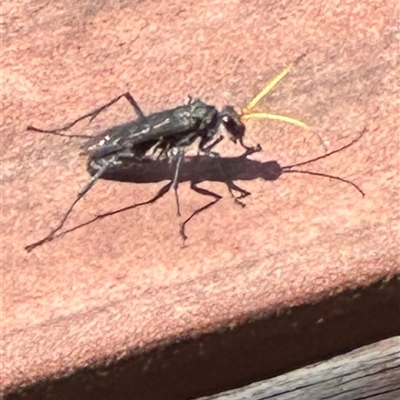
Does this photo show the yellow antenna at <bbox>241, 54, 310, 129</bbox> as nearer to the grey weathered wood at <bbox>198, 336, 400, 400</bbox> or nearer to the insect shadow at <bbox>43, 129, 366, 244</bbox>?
the insect shadow at <bbox>43, 129, 366, 244</bbox>

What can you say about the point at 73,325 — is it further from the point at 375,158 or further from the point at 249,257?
the point at 375,158

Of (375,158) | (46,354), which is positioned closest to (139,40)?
(375,158)

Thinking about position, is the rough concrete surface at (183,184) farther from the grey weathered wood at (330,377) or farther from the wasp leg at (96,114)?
the grey weathered wood at (330,377)

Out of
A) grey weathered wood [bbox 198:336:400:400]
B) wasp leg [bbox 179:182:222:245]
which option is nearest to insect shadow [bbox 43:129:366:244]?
wasp leg [bbox 179:182:222:245]

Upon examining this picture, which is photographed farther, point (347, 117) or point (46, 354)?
point (347, 117)

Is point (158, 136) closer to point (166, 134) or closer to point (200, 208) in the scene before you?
point (166, 134)

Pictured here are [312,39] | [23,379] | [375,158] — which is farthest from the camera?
[312,39]
